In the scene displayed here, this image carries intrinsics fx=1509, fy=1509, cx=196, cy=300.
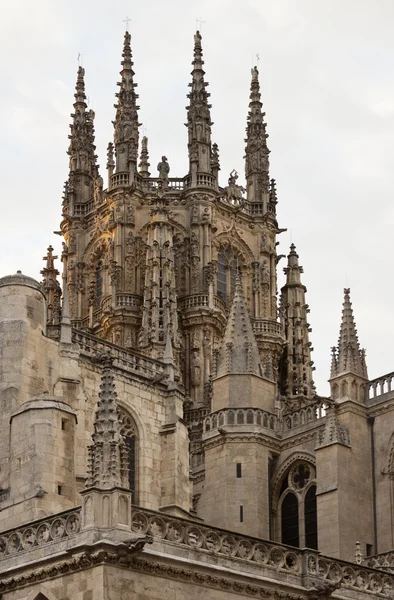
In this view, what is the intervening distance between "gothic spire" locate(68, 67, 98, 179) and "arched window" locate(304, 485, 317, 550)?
3057 centimetres

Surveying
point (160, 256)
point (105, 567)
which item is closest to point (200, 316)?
point (160, 256)

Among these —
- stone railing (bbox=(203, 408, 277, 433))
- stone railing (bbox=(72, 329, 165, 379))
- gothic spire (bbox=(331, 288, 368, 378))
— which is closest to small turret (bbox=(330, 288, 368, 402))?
gothic spire (bbox=(331, 288, 368, 378))

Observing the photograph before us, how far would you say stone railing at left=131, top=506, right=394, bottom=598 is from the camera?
31.1 meters

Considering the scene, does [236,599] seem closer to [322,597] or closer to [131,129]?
[322,597]

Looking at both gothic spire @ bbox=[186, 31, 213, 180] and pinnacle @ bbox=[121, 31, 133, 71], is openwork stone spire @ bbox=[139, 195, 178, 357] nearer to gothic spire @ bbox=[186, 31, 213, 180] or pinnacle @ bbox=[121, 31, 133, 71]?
gothic spire @ bbox=[186, 31, 213, 180]

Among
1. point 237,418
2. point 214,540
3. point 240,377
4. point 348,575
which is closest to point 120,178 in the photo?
point 240,377

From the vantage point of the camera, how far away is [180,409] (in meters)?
49.1

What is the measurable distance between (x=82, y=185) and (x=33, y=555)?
156 feet

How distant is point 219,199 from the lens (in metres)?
75.2

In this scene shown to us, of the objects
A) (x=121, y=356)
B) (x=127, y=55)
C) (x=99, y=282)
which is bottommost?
(x=121, y=356)

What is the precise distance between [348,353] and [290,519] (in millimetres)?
6161

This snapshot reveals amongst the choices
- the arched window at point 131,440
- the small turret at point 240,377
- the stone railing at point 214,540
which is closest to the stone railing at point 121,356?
the arched window at point 131,440

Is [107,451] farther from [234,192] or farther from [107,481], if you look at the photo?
[234,192]

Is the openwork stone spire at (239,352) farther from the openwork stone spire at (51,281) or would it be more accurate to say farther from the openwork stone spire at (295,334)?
the openwork stone spire at (51,281)
